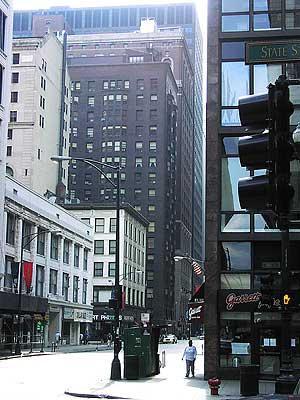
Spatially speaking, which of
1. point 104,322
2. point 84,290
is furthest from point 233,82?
point 104,322

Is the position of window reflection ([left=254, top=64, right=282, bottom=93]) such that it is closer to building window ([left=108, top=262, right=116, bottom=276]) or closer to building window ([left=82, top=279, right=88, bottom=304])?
building window ([left=82, top=279, right=88, bottom=304])

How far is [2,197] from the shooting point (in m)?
57.0

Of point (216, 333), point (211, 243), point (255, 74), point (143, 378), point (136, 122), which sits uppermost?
→ point (136, 122)

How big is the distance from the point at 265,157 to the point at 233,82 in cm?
2085

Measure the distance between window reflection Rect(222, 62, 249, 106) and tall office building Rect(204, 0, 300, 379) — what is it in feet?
0.12

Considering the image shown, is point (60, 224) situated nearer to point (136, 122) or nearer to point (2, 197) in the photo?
point (2, 197)

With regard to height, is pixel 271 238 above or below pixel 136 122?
below

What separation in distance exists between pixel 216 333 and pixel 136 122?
12035cm

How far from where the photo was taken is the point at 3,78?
5697 centimetres

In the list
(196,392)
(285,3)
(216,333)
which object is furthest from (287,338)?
(285,3)

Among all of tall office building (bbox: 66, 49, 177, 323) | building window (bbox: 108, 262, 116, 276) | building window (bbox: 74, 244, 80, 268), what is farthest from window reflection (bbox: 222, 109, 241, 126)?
tall office building (bbox: 66, 49, 177, 323)

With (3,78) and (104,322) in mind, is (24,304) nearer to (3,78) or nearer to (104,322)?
(3,78)

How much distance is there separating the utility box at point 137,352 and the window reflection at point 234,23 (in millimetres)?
12673

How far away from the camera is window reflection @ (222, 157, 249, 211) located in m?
26.3
